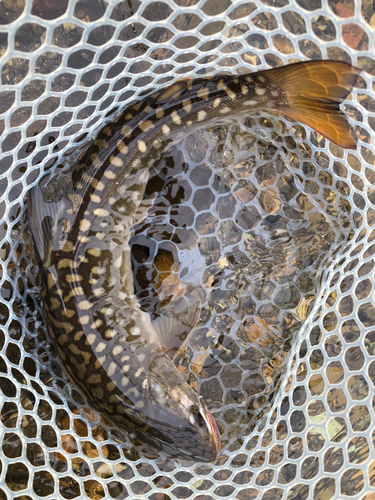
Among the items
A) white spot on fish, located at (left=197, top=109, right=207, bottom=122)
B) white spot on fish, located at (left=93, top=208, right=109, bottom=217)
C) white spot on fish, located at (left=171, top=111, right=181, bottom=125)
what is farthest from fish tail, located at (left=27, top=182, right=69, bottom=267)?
white spot on fish, located at (left=197, top=109, right=207, bottom=122)

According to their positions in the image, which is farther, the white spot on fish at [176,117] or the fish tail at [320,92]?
the white spot on fish at [176,117]

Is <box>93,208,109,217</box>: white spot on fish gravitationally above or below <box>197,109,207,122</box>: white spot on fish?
below

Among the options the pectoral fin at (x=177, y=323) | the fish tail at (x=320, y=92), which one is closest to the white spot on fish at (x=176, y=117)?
the fish tail at (x=320, y=92)

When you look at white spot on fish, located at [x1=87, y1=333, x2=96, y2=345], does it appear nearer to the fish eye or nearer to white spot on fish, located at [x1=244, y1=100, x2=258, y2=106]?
the fish eye

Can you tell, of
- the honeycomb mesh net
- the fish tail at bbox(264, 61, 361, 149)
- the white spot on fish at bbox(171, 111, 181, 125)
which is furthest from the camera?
the honeycomb mesh net

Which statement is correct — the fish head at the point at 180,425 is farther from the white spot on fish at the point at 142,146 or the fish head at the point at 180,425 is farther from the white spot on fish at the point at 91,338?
the white spot on fish at the point at 142,146

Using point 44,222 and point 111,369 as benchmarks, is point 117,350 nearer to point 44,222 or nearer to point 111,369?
point 111,369

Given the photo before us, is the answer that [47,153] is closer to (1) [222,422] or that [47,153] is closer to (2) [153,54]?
(2) [153,54]

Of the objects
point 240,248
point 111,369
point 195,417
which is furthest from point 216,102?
point 195,417
